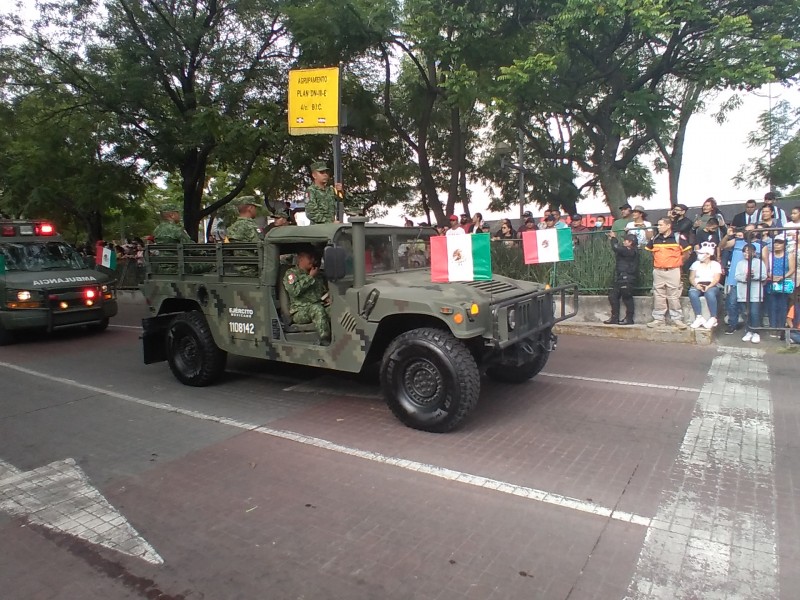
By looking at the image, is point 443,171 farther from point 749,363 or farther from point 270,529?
point 270,529

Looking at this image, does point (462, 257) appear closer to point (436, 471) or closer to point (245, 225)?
point (436, 471)

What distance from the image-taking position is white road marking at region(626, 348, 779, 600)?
2850 mm

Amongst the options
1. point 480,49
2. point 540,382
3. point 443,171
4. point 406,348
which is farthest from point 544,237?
point 443,171

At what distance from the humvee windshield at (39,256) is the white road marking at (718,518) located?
11116mm

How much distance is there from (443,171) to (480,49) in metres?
11.0

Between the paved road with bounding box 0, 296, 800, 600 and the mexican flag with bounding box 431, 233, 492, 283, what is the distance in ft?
4.44

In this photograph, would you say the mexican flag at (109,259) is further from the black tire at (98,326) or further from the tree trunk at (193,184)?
the tree trunk at (193,184)

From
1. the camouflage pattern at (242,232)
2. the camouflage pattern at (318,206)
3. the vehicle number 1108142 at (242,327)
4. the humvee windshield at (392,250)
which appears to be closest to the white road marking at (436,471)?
the vehicle number 1108142 at (242,327)

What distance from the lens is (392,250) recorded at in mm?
5992

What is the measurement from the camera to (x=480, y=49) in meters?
11.6

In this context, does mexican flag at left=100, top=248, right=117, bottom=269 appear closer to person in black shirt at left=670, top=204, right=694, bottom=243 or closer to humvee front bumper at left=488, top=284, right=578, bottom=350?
humvee front bumper at left=488, top=284, right=578, bottom=350

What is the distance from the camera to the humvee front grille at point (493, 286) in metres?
5.37

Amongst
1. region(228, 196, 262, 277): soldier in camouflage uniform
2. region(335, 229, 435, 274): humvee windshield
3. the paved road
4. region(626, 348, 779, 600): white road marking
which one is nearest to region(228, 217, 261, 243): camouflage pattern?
region(228, 196, 262, 277): soldier in camouflage uniform

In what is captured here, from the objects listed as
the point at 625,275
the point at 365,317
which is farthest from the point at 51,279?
the point at 625,275
